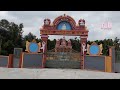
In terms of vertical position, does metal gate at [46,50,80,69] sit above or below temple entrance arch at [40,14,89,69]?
below

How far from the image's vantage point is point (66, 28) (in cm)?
1811

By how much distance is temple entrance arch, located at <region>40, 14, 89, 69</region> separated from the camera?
18.0m

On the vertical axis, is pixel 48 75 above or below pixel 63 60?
below

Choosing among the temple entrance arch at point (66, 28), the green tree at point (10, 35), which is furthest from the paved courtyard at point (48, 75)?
the green tree at point (10, 35)

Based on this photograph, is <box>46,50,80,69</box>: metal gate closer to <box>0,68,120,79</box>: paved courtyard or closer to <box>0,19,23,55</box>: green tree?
<box>0,68,120,79</box>: paved courtyard

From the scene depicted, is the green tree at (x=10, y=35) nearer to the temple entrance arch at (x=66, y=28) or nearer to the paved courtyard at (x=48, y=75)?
the temple entrance arch at (x=66, y=28)

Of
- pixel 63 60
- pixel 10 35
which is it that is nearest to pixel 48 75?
pixel 63 60

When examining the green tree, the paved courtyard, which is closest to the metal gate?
the paved courtyard

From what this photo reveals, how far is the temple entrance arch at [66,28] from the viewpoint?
708 inches

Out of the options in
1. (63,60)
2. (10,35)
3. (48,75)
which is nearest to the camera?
(48,75)

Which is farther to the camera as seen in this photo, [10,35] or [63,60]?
[10,35]

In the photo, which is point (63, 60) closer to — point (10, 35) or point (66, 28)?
point (66, 28)

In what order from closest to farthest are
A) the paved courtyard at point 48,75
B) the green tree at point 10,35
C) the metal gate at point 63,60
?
the paved courtyard at point 48,75 → the metal gate at point 63,60 → the green tree at point 10,35
